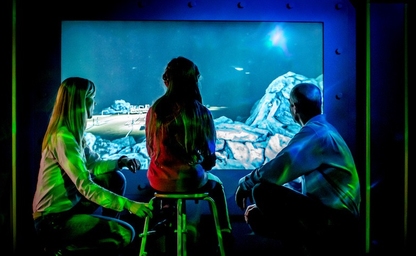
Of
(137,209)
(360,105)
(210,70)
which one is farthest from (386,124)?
(137,209)

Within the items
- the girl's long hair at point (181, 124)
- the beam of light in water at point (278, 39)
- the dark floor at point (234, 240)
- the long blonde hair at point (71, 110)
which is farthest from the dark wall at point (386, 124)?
the long blonde hair at point (71, 110)

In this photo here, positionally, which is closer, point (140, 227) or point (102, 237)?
point (102, 237)

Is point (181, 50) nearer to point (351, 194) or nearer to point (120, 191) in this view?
point (120, 191)

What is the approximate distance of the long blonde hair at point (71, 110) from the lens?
3.09m

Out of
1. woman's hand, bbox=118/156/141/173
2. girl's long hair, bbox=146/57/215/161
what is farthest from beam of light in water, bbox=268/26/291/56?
woman's hand, bbox=118/156/141/173

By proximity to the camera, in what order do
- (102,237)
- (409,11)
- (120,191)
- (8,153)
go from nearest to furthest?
(102,237), (120,191), (409,11), (8,153)

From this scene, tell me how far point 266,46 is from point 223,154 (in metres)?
0.97

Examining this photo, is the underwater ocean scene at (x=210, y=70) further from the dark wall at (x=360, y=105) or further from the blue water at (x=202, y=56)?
the dark wall at (x=360, y=105)

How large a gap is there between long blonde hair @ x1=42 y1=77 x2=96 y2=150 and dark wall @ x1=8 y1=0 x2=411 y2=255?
103cm

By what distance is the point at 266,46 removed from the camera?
4.25 meters

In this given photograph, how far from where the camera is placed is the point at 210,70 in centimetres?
425

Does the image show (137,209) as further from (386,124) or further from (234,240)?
(386,124)

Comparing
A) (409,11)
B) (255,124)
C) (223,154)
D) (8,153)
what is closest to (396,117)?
(409,11)

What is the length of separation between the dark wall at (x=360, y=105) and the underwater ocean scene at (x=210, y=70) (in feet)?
0.64
